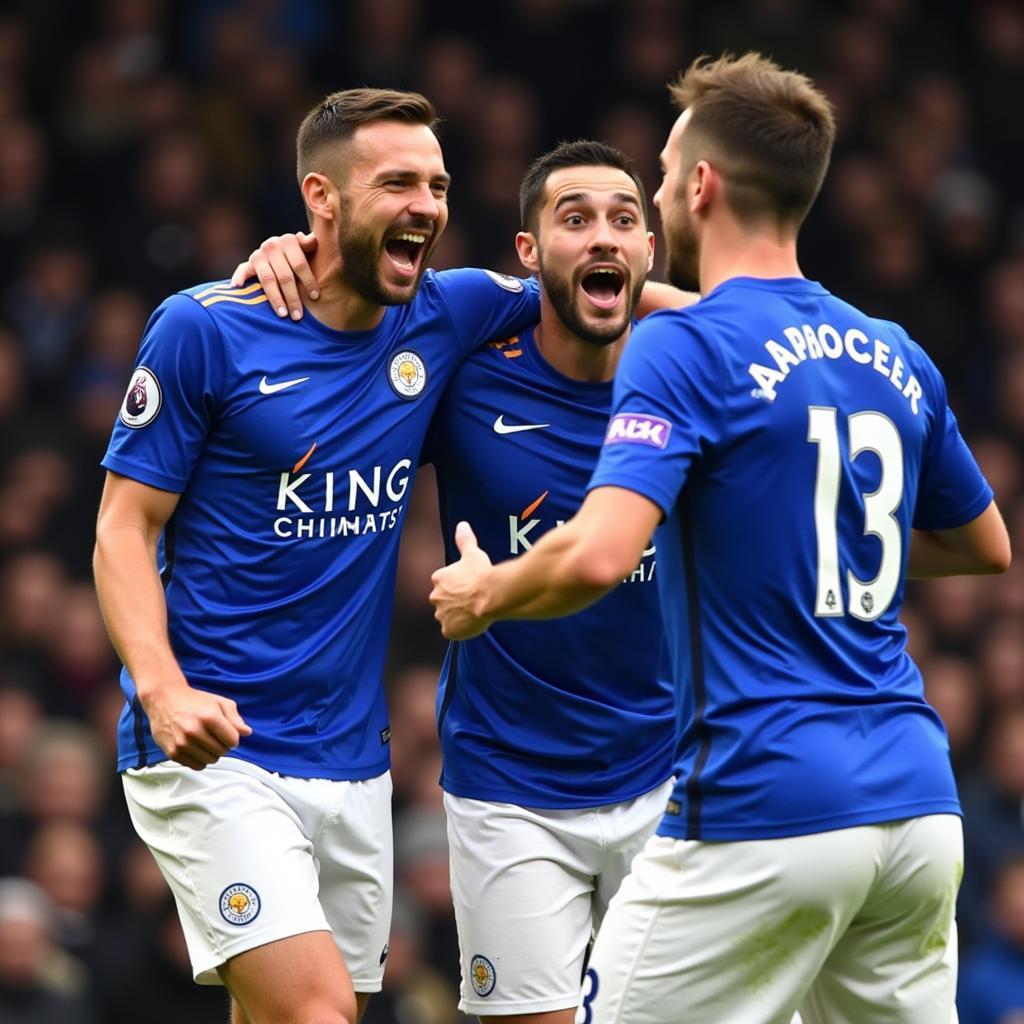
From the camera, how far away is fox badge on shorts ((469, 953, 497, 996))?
5.38 metres

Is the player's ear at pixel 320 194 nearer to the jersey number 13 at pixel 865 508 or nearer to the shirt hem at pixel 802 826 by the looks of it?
the jersey number 13 at pixel 865 508

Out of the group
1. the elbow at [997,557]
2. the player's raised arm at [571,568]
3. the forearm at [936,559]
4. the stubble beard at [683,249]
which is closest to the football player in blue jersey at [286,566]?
the player's raised arm at [571,568]

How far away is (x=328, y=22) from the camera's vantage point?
13023 millimetres

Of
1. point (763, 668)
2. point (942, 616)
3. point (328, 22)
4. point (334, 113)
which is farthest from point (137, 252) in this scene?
point (763, 668)

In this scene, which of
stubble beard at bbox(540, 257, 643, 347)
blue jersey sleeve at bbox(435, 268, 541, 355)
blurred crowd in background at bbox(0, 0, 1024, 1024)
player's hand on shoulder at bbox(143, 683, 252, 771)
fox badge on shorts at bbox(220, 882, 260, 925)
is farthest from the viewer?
blurred crowd in background at bbox(0, 0, 1024, 1024)

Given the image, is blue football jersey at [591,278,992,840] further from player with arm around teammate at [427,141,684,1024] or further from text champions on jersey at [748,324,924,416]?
player with arm around teammate at [427,141,684,1024]

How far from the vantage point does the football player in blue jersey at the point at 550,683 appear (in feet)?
17.7

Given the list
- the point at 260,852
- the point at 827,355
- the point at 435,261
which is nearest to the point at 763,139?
the point at 827,355

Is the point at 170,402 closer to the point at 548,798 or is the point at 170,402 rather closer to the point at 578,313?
the point at 578,313

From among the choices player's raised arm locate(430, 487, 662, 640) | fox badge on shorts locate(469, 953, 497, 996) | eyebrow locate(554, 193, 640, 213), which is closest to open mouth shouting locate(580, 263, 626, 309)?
eyebrow locate(554, 193, 640, 213)

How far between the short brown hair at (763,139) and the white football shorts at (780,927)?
4.40 feet

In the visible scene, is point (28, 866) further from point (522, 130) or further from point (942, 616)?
point (522, 130)

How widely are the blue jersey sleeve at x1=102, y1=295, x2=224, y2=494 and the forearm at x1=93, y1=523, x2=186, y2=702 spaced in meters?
0.17

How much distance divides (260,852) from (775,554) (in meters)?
1.62
